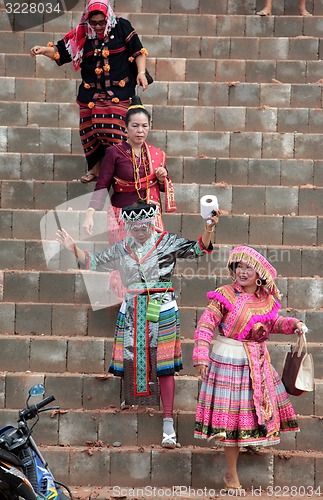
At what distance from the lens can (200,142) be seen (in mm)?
11047

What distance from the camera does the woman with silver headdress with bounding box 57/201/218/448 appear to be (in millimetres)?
8156

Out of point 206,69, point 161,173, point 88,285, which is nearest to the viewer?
point 161,173

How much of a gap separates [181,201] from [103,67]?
4.24 feet

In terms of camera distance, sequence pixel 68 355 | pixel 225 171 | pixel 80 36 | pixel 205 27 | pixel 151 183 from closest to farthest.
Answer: pixel 68 355 < pixel 151 183 < pixel 80 36 < pixel 225 171 < pixel 205 27

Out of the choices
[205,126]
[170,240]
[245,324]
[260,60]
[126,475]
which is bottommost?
[126,475]

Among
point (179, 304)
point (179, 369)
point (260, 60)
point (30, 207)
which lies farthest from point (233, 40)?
point (179, 369)

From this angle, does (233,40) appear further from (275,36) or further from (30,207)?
(30,207)

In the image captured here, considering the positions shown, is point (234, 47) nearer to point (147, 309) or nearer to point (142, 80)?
point (142, 80)

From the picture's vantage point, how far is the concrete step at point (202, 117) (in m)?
11.3

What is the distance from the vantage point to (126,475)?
8094 millimetres

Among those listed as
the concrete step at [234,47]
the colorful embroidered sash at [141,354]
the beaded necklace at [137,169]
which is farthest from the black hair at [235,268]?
the concrete step at [234,47]

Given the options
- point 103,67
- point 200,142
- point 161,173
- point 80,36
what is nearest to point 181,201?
point 200,142

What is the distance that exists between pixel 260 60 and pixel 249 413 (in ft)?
17.6

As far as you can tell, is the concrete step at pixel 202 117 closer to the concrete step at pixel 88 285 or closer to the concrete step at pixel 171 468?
the concrete step at pixel 88 285
